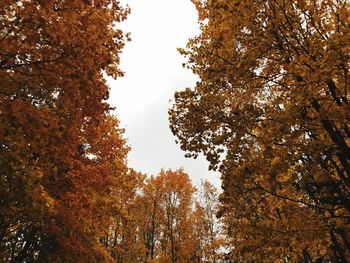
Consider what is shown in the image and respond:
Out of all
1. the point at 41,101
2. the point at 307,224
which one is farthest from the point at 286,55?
the point at 41,101

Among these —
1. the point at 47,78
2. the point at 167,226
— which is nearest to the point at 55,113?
the point at 47,78

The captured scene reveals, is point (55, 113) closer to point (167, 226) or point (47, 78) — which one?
point (47, 78)

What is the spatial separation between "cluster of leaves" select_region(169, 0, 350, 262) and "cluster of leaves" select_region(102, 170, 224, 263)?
19.3 meters

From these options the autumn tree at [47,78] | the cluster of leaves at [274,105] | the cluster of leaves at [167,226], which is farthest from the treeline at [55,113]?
the cluster of leaves at [167,226]

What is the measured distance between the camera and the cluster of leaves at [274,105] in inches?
193

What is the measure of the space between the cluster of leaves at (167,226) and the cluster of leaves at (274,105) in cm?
1935

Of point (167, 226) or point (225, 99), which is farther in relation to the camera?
point (167, 226)

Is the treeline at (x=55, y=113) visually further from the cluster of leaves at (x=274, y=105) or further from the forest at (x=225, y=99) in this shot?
the cluster of leaves at (x=274, y=105)

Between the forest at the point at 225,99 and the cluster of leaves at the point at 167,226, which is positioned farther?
the cluster of leaves at the point at 167,226

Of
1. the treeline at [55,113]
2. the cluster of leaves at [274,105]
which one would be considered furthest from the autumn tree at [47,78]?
the cluster of leaves at [274,105]

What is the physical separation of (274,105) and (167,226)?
23.0 metres

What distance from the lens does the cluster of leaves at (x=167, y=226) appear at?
84.2 feet

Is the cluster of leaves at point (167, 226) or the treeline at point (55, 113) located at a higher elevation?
the cluster of leaves at point (167, 226)

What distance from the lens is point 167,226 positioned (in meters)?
27.5
